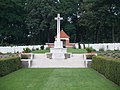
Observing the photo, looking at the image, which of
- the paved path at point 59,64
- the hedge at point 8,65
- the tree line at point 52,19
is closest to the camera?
the hedge at point 8,65

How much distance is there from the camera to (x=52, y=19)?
55.9 meters

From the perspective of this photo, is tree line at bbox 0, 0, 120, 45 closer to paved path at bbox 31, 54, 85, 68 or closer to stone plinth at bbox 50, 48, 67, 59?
stone plinth at bbox 50, 48, 67, 59

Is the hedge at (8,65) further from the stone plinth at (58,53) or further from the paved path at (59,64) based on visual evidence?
the stone plinth at (58,53)

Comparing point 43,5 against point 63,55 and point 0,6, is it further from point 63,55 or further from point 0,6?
point 63,55

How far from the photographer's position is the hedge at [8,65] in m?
14.7

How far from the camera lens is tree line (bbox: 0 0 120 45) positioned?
50.5 m

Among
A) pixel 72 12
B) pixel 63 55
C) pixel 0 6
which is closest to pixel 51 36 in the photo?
pixel 72 12

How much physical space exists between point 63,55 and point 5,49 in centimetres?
1125

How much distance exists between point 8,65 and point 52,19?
40.3 metres

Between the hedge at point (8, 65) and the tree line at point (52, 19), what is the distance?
32957 mm

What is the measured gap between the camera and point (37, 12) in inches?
2233

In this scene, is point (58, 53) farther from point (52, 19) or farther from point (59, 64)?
point (52, 19)

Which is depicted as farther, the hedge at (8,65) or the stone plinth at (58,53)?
the stone plinth at (58,53)

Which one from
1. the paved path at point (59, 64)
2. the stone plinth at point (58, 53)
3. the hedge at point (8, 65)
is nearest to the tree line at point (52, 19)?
the stone plinth at point (58, 53)
